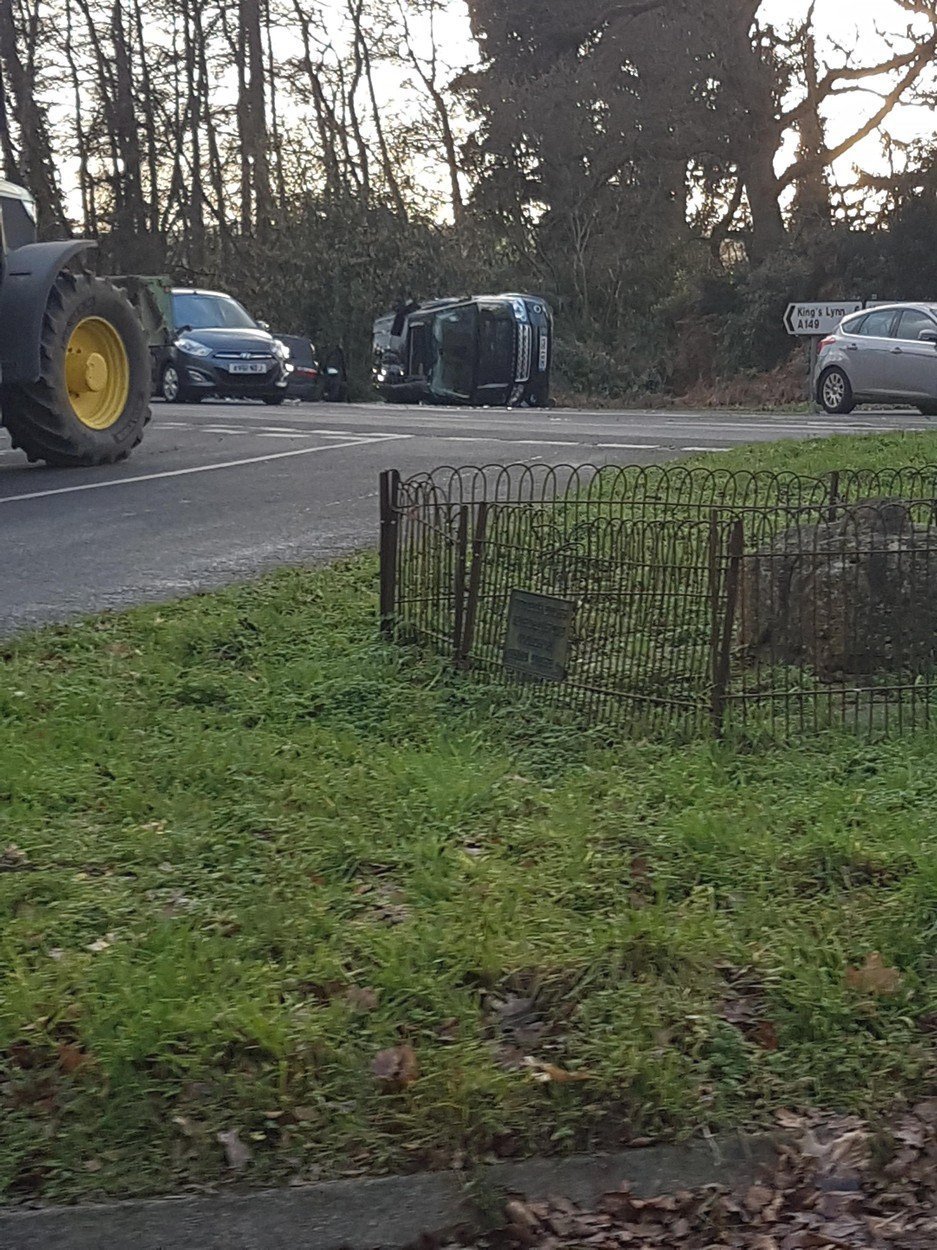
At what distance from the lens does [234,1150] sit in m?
Result: 3.43

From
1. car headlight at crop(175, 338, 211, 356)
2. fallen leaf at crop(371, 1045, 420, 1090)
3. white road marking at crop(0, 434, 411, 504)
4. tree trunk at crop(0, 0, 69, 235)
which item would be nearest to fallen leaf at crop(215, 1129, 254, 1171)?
fallen leaf at crop(371, 1045, 420, 1090)

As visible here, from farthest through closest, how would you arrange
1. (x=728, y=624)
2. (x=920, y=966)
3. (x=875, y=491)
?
(x=875, y=491) < (x=728, y=624) < (x=920, y=966)

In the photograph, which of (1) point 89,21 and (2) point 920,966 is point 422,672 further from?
(1) point 89,21

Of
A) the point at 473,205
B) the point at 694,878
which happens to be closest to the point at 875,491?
the point at 694,878

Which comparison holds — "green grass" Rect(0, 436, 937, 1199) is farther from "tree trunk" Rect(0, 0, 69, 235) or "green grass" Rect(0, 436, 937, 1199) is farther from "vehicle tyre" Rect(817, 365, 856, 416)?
"tree trunk" Rect(0, 0, 69, 235)

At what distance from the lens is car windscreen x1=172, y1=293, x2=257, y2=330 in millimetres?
25875

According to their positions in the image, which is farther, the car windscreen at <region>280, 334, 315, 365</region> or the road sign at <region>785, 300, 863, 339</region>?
the road sign at <region>785, 300, 863, 339</region>

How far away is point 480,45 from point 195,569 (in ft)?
122

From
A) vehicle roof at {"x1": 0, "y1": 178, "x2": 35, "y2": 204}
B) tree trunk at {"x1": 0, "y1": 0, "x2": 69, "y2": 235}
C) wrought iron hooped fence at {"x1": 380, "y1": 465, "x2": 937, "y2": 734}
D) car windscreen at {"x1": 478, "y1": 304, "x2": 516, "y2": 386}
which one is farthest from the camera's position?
tree trunk at {"x1": 0, "y1": 0, "x2": 69, "y2": 235}

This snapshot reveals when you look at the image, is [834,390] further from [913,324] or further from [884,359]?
[913,324]

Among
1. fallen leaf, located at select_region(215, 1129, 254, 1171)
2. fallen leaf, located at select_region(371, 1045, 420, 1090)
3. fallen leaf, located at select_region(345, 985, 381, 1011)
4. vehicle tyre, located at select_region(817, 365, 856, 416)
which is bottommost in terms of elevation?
fallen leaf, located at select_region(215, 1129, 254, 1171)

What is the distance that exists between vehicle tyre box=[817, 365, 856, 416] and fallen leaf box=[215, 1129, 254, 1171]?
2046cm

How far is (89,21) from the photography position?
45281 mm

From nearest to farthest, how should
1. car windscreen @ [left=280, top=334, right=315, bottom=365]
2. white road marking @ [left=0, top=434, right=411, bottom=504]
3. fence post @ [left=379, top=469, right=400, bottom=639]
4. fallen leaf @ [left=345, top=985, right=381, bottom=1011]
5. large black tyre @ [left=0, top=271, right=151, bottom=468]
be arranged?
fallen leaf @ [left=345, top=985, right=381, bottom=1011]
fence post @ [left=379, top=469, right=400, bottom=639]
white road marking @ [left=0, top=434, right=411, bottom=504]
large black tyre @ [left=0, top=271, right=151, bottom=468]
car windscreen @ [left=280, top=334, right=315, bottom=365]
